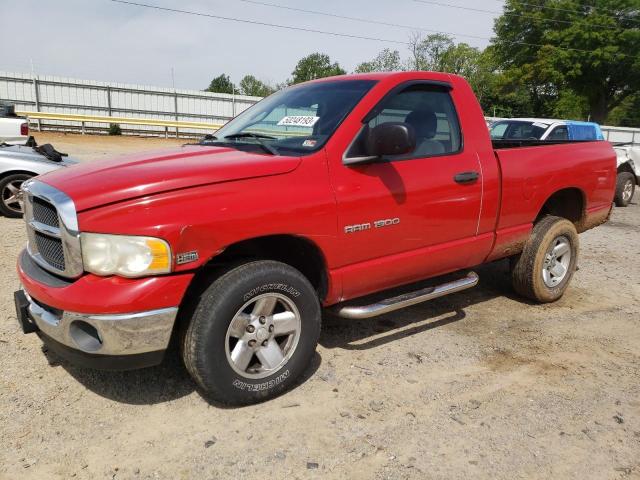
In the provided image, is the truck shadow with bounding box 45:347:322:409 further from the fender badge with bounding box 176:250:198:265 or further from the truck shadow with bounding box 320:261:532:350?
the fender badge with bounding box 176:250:198:265

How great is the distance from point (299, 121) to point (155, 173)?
3.80ft

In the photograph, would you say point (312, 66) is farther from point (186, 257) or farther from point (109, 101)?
point (186, 257)

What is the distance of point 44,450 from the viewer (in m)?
2.51

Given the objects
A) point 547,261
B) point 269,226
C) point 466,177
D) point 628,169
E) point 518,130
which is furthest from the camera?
point 628,169

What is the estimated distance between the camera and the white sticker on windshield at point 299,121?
3.37 m

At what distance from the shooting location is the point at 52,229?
270cm

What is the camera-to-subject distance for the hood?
99.4 inches

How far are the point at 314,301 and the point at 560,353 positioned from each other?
2.02 metres

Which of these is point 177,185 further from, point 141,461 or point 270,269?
point 141,461

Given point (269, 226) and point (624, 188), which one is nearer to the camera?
point (269, 226)

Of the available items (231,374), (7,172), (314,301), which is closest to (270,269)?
(314,301)

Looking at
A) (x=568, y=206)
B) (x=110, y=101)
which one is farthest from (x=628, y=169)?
(x=110, y=101)

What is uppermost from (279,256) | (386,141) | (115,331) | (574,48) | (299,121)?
(574,48)

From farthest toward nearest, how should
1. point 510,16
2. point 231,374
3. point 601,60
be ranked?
point 510,16 < point 601,60 < point 231,374
